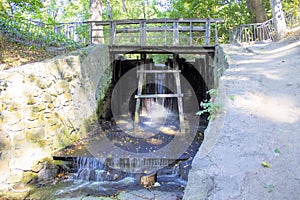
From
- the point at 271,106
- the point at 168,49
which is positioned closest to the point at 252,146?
the point at 271,106

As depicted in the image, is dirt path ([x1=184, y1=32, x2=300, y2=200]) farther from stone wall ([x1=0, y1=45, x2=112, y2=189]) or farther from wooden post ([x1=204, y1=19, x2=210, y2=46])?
wooden post ([x1=204, y1=19, x2=210, y2=46])

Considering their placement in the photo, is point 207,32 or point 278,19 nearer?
point 278,19

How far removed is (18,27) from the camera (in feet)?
28.3

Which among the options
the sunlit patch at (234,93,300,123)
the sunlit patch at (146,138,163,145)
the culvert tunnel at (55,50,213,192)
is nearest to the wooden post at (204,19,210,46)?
the culvert tunnel at (55,50,213,192)

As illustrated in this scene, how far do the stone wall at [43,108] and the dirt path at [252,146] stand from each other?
3802 millimetres

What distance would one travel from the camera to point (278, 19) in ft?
28.0

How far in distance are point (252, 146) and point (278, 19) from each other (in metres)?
7.79

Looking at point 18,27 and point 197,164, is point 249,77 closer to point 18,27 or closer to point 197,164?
point 197,164

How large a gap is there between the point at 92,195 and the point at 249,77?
356cm

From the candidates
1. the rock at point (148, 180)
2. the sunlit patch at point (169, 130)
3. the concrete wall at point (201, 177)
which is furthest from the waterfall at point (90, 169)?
the concrete wall at point (201, 177)

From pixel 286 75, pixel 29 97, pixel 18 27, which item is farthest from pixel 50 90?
pixel 286 75

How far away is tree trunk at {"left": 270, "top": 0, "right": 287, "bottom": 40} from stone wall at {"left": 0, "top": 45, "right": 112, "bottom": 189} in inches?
246

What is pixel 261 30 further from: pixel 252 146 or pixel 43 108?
pixel 252 146

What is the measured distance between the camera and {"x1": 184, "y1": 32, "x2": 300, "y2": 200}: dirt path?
184cm
